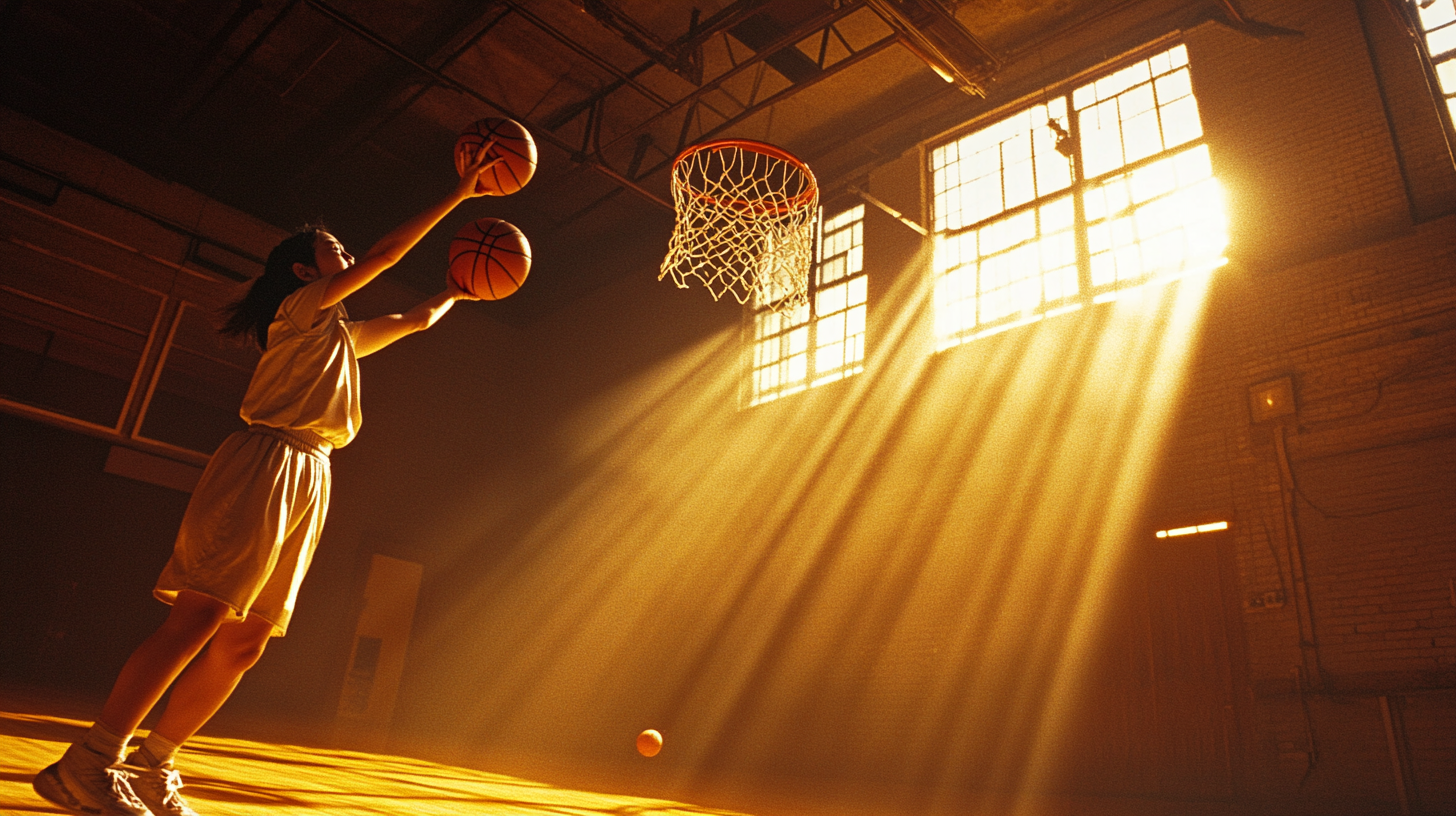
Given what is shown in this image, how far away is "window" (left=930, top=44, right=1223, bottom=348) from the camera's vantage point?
276 inches

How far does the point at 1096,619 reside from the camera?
21.9 feet

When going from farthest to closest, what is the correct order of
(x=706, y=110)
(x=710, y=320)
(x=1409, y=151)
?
(x=710, y=320) < (x=706, y=110) < (x=1409, y=151)

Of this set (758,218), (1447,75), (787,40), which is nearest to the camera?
(1447,75)

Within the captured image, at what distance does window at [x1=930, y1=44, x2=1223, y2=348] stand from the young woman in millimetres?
6052

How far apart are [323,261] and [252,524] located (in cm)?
78

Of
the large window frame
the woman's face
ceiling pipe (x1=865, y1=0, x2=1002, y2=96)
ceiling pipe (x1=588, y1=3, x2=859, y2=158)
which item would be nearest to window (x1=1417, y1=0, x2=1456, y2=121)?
the large window frame

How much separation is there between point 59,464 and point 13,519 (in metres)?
0.65

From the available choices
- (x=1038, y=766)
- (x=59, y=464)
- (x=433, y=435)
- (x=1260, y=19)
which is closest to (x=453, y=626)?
(x=433, y=435)

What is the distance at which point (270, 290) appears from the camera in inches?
95.3

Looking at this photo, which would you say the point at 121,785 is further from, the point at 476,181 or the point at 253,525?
the point at 476,181

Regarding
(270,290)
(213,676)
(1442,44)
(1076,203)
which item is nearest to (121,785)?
(213,676)

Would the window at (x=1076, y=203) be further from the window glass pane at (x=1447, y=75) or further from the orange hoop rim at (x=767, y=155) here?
the orange hoop rim at (x=767, y=155)

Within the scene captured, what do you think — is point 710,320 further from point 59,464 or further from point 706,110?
point 59,464

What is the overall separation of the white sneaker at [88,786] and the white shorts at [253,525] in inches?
13.8
